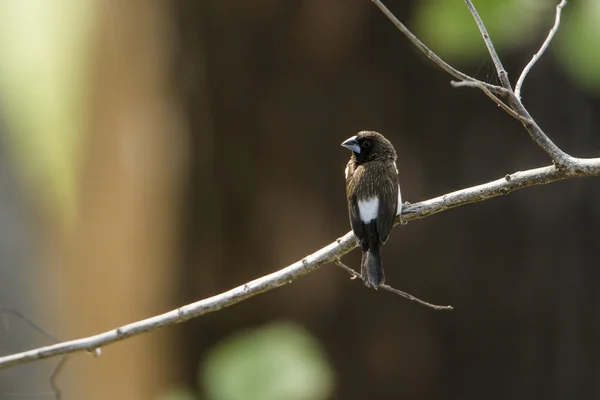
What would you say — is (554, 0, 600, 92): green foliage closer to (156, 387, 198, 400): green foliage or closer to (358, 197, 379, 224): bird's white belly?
(358, 197, 379, 224): bird's white belly

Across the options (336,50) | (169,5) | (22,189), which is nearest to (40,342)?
(22,189)

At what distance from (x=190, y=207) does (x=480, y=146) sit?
1.84 metres

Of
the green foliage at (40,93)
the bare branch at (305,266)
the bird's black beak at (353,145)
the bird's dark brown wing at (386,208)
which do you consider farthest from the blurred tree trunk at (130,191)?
the green foliage at (40,93)

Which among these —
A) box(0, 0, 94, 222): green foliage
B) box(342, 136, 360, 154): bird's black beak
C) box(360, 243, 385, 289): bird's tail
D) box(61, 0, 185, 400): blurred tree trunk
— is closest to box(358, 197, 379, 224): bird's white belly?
box(360, 243, 385, 289): bird's tail

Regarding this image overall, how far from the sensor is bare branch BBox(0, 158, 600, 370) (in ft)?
6.83

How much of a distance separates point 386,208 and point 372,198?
11 centimetres

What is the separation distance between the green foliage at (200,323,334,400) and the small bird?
5.35 ft

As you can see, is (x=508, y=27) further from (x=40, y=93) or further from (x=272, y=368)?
(x=40, y=93)

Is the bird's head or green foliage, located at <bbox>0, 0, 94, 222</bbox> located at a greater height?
green foliage, located at <bbox>0, 0, 94, 222</bbox>

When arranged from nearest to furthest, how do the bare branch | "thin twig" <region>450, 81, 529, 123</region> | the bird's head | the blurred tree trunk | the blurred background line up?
"thin twig" <region>450, 81, 529, 123</region>
the bare branch
the bird's head
the blurred background
the blurred tree trunk

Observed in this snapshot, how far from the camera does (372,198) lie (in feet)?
9.24

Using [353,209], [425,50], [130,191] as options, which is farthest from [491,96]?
[130,191]

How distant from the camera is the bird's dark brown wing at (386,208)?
2.70 meters

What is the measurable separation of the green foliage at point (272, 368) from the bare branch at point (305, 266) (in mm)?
2137
